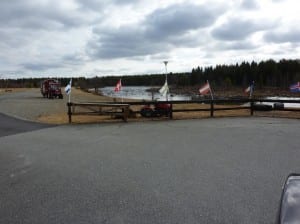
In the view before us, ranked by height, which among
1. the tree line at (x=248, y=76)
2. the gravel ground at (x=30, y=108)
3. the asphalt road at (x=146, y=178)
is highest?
the tree line at (x=248, y=76)

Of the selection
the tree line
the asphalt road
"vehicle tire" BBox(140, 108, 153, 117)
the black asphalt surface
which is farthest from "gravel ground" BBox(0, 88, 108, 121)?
the tree line

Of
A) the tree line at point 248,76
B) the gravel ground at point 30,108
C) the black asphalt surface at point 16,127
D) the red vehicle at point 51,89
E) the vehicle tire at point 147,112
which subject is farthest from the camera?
the tree line at point 248,76

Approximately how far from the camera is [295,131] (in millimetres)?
11227

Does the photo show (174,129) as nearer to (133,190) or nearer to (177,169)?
(177,169)

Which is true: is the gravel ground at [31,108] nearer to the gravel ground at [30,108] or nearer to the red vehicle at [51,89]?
the gravel ground at [30,108]

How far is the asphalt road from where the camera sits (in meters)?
4.10

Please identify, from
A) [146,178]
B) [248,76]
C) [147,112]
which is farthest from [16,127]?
[248,76]

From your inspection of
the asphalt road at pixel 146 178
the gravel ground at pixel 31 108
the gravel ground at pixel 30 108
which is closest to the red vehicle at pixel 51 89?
the gravel ground at pixel 31 108

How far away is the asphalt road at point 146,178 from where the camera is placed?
161 inches

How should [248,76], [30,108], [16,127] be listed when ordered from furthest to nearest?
1. [248,76]
2. [30,108]
3. [16,127]

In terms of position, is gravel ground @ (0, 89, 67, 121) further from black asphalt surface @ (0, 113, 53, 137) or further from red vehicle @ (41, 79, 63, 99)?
red vehicle @ (41, 79, 63, 99)

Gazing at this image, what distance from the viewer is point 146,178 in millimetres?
5660

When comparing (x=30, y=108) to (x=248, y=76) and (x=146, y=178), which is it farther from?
(x=248, y=76)

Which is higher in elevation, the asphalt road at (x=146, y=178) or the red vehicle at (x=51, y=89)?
the red vehicle at (x=51, y=89)
